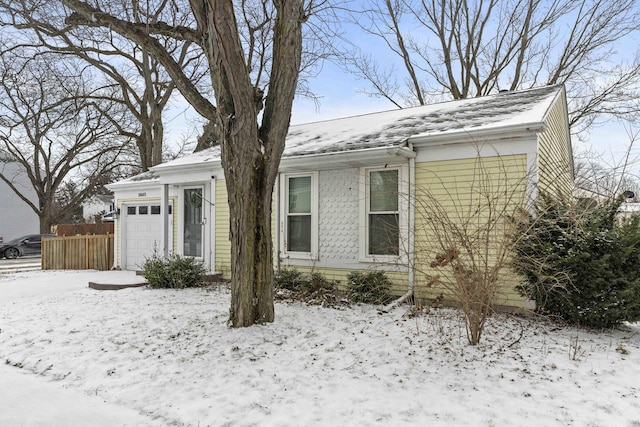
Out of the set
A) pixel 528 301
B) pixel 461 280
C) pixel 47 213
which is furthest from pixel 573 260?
pixel 47 213

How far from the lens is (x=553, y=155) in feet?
26.3

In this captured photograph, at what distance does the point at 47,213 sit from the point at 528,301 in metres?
25.6

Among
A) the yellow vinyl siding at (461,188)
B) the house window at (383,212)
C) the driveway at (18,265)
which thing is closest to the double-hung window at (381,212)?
the house window at (383,212)

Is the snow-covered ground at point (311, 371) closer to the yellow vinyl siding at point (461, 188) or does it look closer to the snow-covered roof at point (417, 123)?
the yellow vinyl siding at point (461, 188)

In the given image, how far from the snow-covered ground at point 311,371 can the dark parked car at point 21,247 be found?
17.6m

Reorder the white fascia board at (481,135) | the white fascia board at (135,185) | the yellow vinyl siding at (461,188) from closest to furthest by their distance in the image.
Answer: the white fascia board at (481,135), the yellow vinyl siding at (461,188), the white fascia board at (135,185)

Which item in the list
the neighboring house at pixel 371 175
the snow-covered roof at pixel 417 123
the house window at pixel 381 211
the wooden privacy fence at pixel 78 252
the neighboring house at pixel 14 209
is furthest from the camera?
the neighboring house at pixel 14 209

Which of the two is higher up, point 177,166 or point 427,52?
point 427,52

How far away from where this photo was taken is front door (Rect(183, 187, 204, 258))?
34.4 ft

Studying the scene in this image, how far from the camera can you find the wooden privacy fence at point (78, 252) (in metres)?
14.0

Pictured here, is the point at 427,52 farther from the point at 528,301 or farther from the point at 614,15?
the point at 528,301

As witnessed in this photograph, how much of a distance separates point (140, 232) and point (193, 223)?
3251mm

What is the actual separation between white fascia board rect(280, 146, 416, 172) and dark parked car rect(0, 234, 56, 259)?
16863 mm

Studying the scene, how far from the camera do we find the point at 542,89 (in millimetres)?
9195
